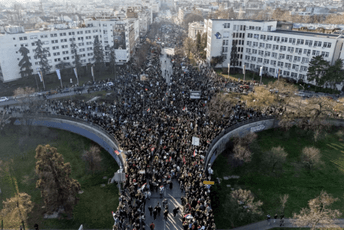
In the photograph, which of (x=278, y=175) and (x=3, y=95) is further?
(x=3, y=95)

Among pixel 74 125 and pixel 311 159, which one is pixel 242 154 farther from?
pixel 74 125

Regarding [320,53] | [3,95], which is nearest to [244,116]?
[320,53]

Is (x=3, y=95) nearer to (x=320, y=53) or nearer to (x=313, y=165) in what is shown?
(x=313, y=165)

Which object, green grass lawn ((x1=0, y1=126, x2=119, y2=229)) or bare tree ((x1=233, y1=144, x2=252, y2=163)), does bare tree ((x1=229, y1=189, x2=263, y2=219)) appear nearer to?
bare tree ((x1=233, y1=144, x2=252, y2=163))

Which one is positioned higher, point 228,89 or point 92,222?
point 228,89

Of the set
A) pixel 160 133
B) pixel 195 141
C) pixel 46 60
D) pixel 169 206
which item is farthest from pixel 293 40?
pixel 46 60

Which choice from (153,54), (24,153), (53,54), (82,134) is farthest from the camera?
(153,54)
